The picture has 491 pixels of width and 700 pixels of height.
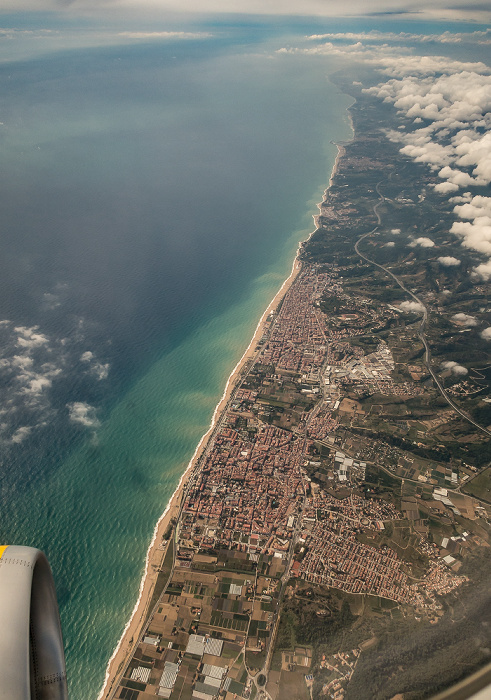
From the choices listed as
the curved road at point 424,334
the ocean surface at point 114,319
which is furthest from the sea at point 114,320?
the curved road at point 424,334

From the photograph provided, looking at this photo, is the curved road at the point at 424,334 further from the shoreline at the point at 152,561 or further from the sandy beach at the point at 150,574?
the sandy beach at the point at 150,574

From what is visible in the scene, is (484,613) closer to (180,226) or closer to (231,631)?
(231,631)

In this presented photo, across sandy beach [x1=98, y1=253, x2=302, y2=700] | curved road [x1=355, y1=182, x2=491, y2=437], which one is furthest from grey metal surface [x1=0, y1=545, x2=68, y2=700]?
curved road [x1=355, y1=182, x2=491, y2=437]

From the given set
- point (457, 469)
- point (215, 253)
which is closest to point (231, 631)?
point (457, 469)

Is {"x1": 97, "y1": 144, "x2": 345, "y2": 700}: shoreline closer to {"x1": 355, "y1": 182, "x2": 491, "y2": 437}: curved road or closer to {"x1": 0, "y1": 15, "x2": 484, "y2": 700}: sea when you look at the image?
{"x1": 0, "y1": 15, "x2": 484, "y2": 700}: sea

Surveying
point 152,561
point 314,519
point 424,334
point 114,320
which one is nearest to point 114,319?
point 114,320

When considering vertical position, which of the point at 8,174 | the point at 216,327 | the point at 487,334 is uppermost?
the point at 8,174
